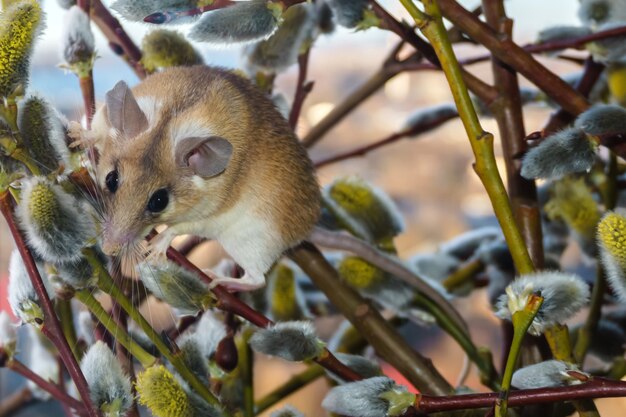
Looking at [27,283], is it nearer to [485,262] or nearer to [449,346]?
[485,262]

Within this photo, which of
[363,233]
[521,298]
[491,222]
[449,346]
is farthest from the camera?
[491,222]

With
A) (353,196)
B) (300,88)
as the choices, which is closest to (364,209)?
(353,196)

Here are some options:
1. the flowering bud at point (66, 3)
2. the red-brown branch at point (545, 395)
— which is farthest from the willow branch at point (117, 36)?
the red-brown branch at point (545, 395)

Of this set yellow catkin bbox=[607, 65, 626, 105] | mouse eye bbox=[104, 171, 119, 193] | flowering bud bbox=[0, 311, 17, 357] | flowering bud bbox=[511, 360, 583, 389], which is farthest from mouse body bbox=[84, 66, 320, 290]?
yellow catkin bbox=[607, 65, 626, 105]

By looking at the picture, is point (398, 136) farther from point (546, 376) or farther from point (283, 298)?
point (546, 376)

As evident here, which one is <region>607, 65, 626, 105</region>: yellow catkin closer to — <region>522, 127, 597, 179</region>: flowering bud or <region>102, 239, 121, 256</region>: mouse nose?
<region>522, 127, 597, 179</region>: flowering bud

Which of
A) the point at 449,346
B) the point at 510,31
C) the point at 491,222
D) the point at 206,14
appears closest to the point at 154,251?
the point at 206,14

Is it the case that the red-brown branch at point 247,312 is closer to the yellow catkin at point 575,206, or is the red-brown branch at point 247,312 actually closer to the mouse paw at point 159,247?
the mouse paw at point 159,247
